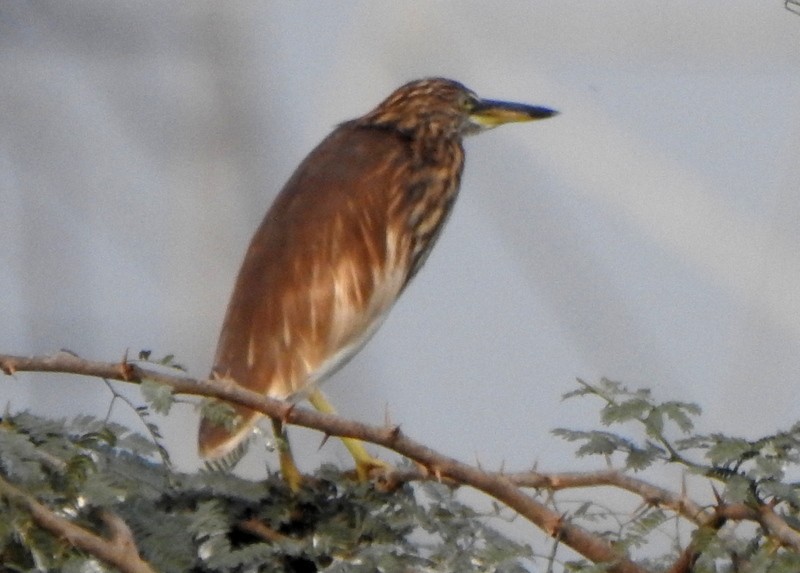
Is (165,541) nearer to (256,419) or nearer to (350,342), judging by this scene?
(256,419)

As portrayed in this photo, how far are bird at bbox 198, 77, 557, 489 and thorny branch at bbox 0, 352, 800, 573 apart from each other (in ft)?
3.76

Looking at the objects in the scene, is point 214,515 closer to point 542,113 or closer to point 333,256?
point 333,256

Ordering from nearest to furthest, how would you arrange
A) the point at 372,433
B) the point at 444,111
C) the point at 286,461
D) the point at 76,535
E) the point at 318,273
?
the point at 76,535 → the point at 372,433 → the point at 286,461 → the point at 318,273 → the point at 444,111

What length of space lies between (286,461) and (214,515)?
462mm

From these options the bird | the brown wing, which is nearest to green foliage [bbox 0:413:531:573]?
the bird

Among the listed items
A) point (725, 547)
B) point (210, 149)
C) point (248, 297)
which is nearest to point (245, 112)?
point (210, 149)

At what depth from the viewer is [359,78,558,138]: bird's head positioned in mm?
4375

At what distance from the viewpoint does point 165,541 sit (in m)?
1.71

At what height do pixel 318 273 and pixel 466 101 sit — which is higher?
pixel 466 101

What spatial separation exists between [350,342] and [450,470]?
1.86 meters

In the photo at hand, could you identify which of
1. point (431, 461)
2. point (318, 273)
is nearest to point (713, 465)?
point (431, 461)

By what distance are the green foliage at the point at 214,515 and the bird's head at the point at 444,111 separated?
7.93 ft

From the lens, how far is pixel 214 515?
181 cm

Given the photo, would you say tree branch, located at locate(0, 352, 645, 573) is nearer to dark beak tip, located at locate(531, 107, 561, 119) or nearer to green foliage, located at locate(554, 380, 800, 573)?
green foliage, located at locate(554, 380, 800, 573)
